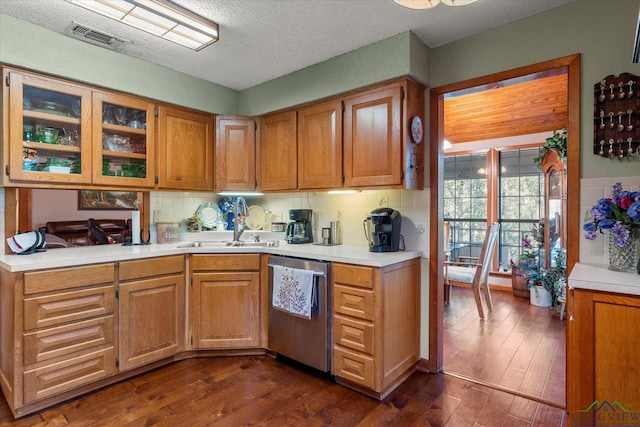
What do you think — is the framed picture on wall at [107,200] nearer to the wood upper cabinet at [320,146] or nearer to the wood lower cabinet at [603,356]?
the wood upper cabinet at [320,146]

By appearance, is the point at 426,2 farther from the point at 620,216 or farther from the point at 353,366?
the point at 353,366

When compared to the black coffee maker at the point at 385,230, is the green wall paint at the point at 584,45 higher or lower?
higher

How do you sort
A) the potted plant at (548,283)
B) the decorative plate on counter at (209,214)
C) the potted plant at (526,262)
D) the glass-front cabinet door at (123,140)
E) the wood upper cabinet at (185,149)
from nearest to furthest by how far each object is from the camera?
the glass-front cabinet door at (123,140), the wood upper cabinet at (185,149), the decorative plate on counter at (209,214), the potted plant at (548,283), the potted plant at (526,262)

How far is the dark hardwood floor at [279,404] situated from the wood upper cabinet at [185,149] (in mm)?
1605

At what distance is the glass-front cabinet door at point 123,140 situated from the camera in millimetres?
2646

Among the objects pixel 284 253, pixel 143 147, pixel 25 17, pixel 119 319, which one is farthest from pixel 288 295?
pixel 25 17

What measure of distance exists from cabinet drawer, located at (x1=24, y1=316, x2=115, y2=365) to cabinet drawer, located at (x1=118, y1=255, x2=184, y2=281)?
1.01 feet

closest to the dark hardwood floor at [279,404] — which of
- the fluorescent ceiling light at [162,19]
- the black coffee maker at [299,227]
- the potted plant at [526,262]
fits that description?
the black coffee maker at [299,227]

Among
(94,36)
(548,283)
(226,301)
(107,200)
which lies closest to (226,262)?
(226,301)

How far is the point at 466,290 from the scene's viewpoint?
5.18 metres

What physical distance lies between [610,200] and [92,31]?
3.29 m

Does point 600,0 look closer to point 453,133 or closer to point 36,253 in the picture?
point 453,133

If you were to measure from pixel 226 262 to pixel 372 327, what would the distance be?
50.8 inches

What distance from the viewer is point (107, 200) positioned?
288 cm
